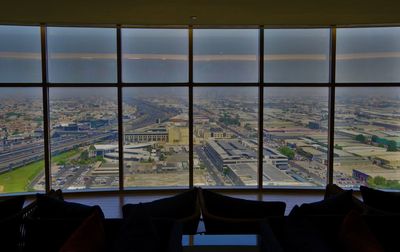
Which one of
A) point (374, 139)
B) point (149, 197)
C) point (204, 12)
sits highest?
point (204, 12)

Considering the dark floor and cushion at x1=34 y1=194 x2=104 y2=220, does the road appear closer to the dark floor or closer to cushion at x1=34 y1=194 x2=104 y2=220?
the dark floor

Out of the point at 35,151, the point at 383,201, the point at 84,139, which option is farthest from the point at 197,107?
the point at 383,201

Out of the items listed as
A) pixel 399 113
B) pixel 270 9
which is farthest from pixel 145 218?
pixel 399 113

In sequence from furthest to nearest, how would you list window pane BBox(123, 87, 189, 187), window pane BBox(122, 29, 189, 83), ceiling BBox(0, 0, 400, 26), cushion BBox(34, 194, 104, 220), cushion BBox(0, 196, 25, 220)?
window pane BBox(123, 87, 189, 187), window pane BBox(122, 29, 189, 83), ceiling BBox(0, 0, 400, 26), cushion BBox(0, 196, 25, 220), cushion BBox(34, 194, 104, 220)

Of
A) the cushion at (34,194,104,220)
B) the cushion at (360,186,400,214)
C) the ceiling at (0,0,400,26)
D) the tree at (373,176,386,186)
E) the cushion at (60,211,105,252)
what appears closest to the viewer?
the cushion at (60,211,105,252)

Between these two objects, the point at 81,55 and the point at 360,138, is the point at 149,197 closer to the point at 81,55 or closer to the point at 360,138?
the point at 81,55

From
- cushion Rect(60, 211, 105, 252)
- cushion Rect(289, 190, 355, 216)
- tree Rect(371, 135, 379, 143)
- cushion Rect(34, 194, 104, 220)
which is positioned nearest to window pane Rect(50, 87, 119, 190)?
cushion Rect(34, 194, 104, 220)
